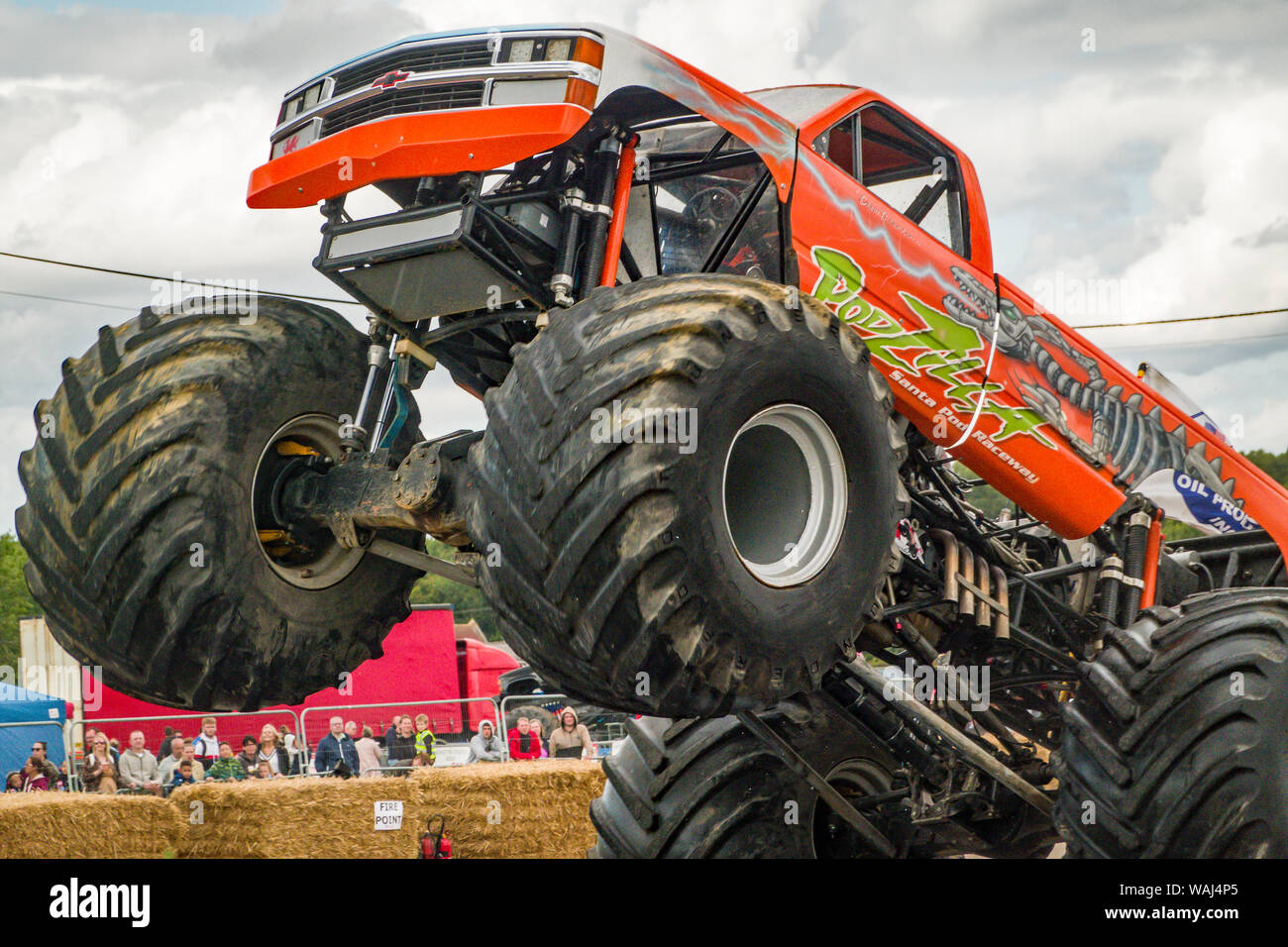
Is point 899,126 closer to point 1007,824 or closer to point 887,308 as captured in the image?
point 887,308

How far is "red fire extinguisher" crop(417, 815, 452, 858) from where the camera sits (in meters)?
11.1

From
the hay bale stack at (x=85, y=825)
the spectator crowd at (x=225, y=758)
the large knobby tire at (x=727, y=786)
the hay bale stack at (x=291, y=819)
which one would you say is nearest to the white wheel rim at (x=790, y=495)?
the large knobby tire at (x=727, y=786)

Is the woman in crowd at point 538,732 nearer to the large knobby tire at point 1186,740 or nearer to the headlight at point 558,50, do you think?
the large knobby tire at point 1186,740

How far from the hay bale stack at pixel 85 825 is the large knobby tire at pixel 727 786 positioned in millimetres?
6215

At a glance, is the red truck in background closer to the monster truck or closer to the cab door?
the monster truck

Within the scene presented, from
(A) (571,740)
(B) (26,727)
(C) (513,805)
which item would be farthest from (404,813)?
(B) (26,727)

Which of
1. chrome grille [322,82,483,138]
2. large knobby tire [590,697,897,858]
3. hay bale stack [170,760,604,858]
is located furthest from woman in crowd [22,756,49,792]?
chrome grille [322,82,483,138]

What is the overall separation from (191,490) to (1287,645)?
3668 mm

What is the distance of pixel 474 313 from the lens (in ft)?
14.3

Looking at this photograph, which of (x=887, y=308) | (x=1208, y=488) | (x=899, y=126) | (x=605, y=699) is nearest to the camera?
(x=605, y=699)

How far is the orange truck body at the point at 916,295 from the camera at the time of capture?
3805 millimetres

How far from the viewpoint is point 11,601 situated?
56.6 metres

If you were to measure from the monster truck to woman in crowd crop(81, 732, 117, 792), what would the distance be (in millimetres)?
8230
